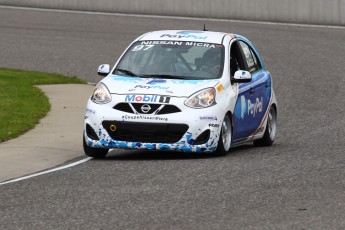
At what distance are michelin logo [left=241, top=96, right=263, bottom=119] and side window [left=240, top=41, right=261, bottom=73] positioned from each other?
441 millimetres

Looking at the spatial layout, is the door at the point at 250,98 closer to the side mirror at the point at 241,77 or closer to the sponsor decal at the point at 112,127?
the side mirror at the point at 241,77

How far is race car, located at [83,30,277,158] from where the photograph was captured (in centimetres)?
1417

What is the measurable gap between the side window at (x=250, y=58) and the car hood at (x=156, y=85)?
4.68 feet

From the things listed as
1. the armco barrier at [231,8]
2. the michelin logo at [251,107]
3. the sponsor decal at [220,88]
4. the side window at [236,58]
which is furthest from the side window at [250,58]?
the armco barrier at [231,8]

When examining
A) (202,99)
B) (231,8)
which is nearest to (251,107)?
(202,99)

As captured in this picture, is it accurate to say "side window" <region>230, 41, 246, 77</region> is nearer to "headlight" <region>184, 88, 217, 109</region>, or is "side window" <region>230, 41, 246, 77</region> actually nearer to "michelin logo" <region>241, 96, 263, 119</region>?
"michelin logo" <region>241, 96, 263, 119</region>

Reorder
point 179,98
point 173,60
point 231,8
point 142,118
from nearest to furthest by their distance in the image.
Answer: point 142,118
point 179,98
point 173,60
point 231,8

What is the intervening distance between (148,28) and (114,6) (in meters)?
4.50

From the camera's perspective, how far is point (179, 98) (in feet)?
46.8

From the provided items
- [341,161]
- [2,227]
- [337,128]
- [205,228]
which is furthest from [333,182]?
[337,128]

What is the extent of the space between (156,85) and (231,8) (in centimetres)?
2253

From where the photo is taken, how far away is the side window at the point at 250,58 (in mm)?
16281

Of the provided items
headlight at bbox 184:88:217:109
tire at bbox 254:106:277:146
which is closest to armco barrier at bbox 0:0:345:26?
tire at bbox 254:106:277:146

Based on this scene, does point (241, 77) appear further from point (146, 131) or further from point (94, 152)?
point (94, 152)
